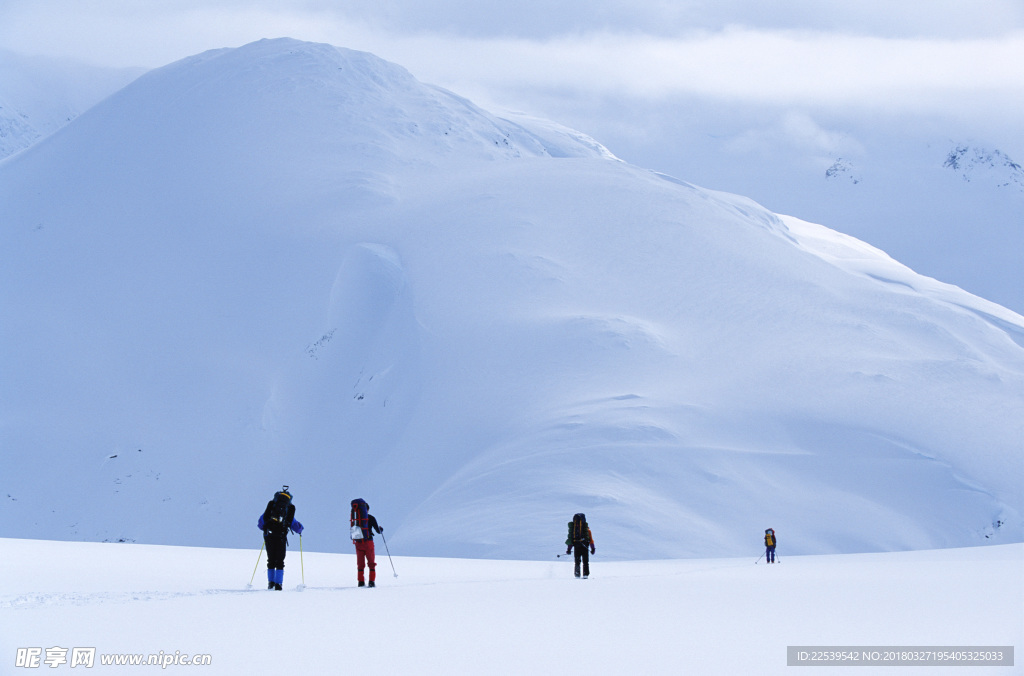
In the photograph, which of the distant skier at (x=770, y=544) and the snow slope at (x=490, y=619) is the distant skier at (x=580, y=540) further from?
the distant skier at (x=770, y=544)

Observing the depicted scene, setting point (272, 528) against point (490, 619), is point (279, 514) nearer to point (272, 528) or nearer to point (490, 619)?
point (272, 528)

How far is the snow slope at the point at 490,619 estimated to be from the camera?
9016 millimetres

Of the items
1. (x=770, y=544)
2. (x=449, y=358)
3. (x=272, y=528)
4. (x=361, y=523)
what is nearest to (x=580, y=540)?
(x=361, y=523)

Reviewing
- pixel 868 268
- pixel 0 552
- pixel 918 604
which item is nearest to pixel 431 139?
pixel 868 268

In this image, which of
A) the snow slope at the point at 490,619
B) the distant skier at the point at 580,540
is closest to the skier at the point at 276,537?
the snow slope at the point at 490,619

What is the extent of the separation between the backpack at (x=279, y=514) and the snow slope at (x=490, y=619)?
962mm

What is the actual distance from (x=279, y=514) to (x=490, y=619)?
529 cm

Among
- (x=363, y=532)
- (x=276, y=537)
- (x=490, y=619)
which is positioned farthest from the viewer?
(x=363, y=532)

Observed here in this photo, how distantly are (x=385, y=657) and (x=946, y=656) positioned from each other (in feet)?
16.6

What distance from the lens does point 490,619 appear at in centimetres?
1163

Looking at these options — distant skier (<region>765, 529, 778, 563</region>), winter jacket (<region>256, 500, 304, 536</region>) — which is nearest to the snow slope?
winter jacket (<region>256, 500, 304, 536</region>)

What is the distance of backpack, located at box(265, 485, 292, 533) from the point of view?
51.1 ft

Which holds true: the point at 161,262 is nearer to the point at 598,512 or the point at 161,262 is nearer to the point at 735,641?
the point at 598,512

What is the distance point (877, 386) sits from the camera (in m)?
46.6
